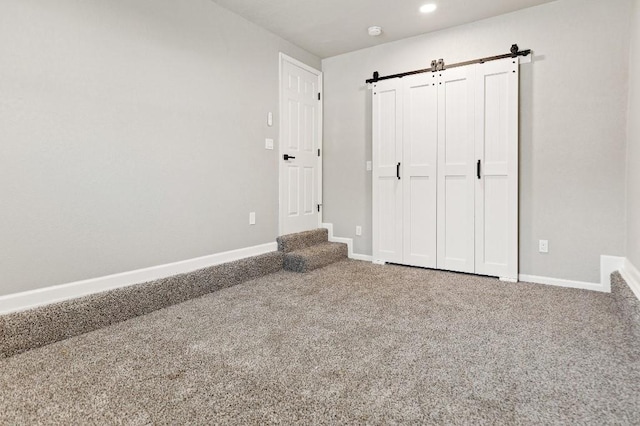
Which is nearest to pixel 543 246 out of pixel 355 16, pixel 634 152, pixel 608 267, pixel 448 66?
pixel 608 267

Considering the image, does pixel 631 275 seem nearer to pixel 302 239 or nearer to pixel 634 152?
pixel 634 152

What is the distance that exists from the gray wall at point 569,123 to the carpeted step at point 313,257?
1956 millimetres

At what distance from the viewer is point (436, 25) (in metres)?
3.62

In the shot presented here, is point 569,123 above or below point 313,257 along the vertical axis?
above

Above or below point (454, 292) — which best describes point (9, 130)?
above

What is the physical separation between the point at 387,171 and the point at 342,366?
2734 millimetres

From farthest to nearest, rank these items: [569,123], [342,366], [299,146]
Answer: [299,146], [569,123], [342,366]

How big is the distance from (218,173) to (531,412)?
280cm

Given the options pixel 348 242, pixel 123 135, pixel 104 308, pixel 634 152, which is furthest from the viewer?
pixel 348 242

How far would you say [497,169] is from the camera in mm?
3396

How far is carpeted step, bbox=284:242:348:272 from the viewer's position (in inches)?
147

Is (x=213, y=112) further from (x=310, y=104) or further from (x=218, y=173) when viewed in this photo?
(x=310, y=104)

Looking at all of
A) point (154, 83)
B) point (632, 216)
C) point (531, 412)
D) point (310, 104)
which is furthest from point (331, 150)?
point (531, 412)

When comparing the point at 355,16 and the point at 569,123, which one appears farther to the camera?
the point at 355,16
